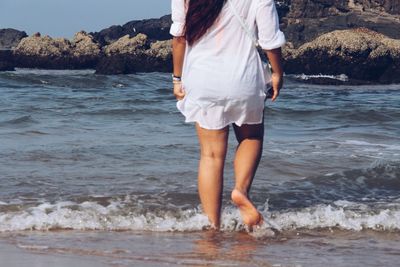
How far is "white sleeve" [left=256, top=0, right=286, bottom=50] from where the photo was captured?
14.8 feet

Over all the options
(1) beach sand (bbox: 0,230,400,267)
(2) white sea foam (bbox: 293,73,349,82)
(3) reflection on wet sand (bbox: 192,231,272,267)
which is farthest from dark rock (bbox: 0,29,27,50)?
(3) reflection on wet sand (bbox: 192,231,272,267)

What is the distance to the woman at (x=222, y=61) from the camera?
4527mm

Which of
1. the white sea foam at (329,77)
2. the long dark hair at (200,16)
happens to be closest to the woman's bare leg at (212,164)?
the long dark hair at (200,16)

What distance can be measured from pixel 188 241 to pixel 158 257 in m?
0.54

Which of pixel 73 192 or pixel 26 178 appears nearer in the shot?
pixel 73 192

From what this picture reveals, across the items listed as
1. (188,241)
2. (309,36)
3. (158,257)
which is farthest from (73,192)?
(309,36)

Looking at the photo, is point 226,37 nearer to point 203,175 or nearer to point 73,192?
point 203,175

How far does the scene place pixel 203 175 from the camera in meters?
4.86

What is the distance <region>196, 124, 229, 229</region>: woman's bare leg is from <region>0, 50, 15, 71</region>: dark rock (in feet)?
85.0

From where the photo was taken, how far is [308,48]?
101ft

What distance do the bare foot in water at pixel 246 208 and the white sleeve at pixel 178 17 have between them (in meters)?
0.87

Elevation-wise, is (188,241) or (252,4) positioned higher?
(252,4)

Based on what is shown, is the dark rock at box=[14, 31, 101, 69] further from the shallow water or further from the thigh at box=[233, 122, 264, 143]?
the thigh at box=[233, 122, 264, 143]

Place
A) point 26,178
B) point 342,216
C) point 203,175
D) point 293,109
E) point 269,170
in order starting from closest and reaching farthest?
point 203,175, point 342,216, point 26,178, point 269,170, point 293,109
